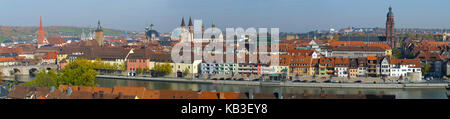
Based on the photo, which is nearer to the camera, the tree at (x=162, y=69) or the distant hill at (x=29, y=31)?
the tree at (x=162, y=69)

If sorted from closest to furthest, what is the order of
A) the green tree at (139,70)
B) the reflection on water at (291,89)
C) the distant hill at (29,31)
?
the reflection on water at (291,89) < the green tree at (139,70) < the distant hill at (29,31)

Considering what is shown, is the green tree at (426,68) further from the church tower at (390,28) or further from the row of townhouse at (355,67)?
the church tower at (390,28)

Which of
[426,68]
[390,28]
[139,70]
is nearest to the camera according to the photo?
[426,68]

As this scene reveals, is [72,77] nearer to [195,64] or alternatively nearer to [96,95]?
[96,95]

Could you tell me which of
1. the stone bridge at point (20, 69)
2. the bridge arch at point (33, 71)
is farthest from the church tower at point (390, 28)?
the bridge arch at point (33, 71)

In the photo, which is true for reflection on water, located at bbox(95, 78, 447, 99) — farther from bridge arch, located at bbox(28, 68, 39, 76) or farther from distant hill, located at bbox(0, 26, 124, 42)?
distant hill, located at bbox(0, 26, 124, 42)

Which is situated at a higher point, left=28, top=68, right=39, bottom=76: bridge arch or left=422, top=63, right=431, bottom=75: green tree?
left=422, top=63, right=431, bottom=75: green tree

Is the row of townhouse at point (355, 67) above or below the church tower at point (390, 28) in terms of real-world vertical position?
below

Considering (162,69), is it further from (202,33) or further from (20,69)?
(202,33)

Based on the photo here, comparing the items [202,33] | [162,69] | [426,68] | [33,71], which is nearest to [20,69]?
[33,71]

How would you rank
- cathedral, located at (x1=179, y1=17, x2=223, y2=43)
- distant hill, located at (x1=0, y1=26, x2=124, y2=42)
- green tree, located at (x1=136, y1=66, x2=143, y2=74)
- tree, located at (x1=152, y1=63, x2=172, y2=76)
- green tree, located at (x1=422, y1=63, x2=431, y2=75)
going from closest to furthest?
green tree, located at (x1=422, y1=63, x2=431, y2=75), tree, located at (x1=152, y1=63, x2=172, y2=76), green tree, located at (x1=136, y1=66, x2=143, y2=74), cathedral, located at (x1=179, y1=17, x2=223, y2=43), distant hill, located at (x1=0, y1=26, x2=124, y2=42)

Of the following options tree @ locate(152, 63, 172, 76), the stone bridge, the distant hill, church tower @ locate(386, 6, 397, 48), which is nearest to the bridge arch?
the stone bridge
